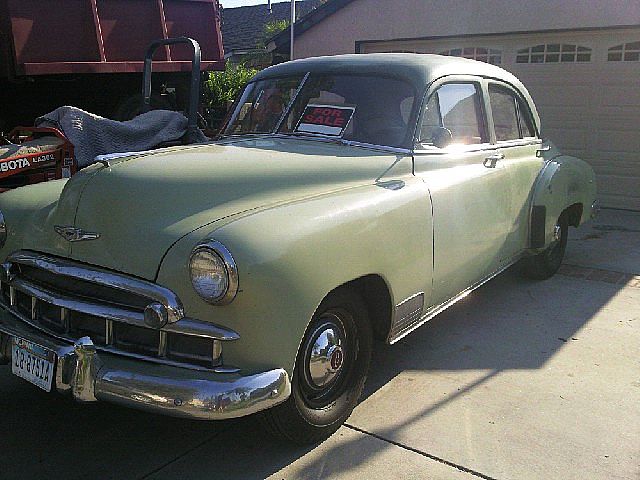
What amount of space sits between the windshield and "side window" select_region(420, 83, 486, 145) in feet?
0.49

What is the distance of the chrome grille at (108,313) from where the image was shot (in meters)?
2.46

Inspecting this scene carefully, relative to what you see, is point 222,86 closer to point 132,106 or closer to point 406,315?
point 132,106

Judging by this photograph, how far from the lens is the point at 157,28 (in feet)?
28.5

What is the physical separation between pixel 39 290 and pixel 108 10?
6408 mm

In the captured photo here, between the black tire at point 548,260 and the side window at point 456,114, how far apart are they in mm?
→ 1527

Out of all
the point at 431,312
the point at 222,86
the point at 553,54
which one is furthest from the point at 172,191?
the point at 222,86

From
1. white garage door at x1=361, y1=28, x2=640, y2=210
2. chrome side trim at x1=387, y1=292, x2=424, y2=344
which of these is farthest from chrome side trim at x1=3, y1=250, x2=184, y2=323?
white garage door at x1=361, y1=28, x2=640, y2=210

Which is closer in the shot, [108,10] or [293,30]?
[108,10]

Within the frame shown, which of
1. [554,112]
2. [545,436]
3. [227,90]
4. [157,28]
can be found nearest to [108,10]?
[157,28]

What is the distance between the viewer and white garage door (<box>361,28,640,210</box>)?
859cm

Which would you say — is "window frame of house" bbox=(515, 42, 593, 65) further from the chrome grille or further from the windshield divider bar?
the chrome grille

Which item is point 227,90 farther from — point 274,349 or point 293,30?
point 274,349

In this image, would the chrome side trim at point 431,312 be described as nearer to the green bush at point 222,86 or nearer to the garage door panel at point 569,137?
the garage door panel at point 569,137

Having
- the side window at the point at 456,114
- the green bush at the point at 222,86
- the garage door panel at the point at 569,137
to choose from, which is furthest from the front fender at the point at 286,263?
the green bush at the point at 222,86
